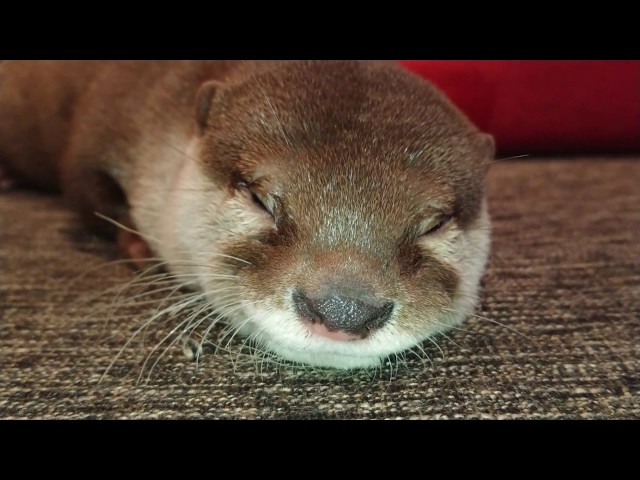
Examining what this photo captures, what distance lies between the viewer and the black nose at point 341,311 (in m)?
0.90

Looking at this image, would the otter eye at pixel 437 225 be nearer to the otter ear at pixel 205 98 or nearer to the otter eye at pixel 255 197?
the otter eye at pixel 255 197

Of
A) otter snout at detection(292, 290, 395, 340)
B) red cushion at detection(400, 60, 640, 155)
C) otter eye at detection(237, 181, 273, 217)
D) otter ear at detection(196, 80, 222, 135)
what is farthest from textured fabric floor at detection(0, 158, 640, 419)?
red cushion at detection(400, 60, 640, 155)

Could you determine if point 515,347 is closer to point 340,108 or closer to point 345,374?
point 345,374

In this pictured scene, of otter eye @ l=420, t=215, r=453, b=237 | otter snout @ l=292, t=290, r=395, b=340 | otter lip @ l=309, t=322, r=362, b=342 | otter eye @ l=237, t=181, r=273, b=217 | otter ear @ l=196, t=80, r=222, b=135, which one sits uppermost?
otter ear @ l=196, t=80, r=222, b=135

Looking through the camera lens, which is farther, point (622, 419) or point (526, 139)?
point (526, 139)

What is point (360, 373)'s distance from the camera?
1.06 metres

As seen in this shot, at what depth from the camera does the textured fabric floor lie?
976 mm

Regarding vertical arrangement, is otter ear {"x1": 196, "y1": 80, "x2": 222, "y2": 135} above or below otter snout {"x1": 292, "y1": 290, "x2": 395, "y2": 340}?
above

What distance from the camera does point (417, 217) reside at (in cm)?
104

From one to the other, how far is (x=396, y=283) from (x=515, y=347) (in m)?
0.32

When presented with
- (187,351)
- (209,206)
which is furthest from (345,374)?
(209,206)

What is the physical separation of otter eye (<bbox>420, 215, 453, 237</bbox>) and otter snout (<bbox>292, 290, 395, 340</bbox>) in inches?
7.4

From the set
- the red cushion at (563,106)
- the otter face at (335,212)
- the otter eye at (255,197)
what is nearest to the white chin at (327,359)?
the otter face at (335,212)

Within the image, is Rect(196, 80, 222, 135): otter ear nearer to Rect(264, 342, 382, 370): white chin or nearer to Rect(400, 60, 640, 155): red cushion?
Rect(264, 342, 382, 370): white chin
